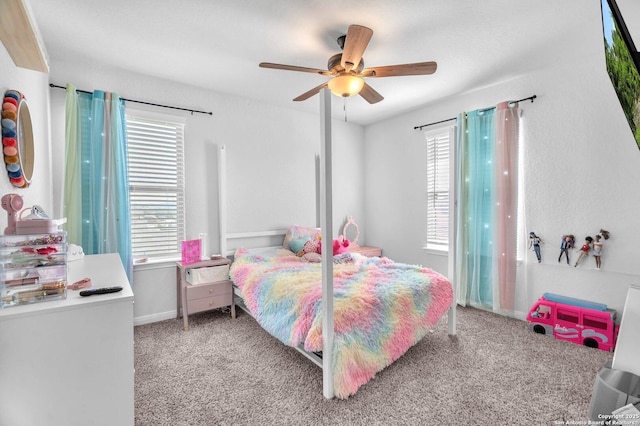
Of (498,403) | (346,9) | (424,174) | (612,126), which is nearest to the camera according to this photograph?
(498,403)

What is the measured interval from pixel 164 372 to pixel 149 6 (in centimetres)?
258

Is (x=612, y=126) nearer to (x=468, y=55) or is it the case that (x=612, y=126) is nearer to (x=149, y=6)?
(x=468, y=55)

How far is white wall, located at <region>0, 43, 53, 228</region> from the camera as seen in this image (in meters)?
1.43

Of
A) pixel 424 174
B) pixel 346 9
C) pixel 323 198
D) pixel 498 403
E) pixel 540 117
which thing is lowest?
pixel 498 403

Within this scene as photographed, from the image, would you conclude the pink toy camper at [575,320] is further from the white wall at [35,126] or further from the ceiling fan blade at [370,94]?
the white wall at [35,126]

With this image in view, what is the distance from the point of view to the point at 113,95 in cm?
281

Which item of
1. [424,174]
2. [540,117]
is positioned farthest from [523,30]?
[424,174]

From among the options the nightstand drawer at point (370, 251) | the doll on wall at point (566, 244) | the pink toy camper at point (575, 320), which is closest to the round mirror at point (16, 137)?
the nightstand drawer at point (370, 251)

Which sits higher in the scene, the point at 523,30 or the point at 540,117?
the point at 523,30

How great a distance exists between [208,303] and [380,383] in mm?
1870

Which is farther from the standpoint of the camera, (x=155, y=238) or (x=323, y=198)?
(x=155, y=238)

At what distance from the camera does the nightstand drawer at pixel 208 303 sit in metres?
2.92

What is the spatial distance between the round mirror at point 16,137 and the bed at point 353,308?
1703 mm

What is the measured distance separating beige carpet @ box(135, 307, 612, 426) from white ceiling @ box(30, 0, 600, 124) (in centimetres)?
254
